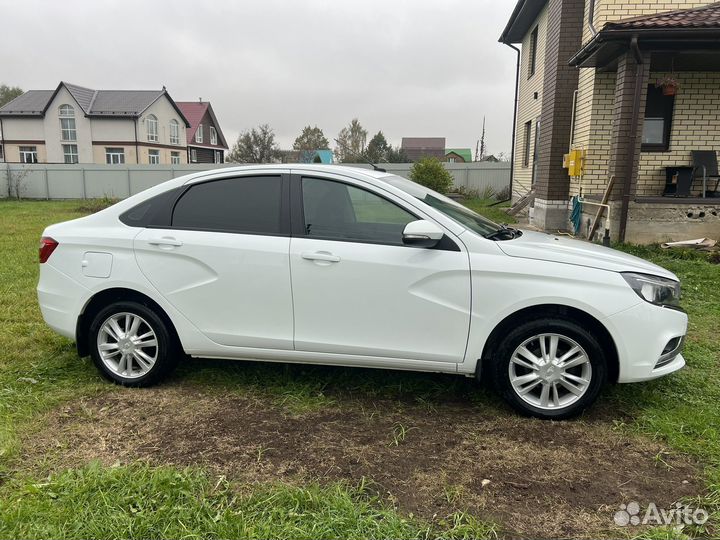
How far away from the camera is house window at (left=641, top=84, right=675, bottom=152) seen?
10656 millimetres

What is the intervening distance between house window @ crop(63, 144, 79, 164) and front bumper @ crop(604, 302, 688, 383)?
48.6 meters

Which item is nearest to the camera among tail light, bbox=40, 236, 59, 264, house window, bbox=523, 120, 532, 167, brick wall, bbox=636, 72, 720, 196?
tail light, bbox=40, 236, 59, 264

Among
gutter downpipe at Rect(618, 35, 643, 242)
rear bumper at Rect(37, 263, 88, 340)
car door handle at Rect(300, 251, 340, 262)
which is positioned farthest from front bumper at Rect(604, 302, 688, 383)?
gutter downpipe at Rect(618, 35, 643, 242)

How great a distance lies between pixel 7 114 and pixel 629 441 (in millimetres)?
52120

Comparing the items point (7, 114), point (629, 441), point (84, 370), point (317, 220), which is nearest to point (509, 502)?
point (629, 441)

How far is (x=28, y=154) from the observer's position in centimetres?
4547

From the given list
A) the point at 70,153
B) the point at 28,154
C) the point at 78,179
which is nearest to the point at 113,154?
the point at 70,153

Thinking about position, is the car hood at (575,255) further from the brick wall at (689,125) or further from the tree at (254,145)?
the tree at (254,145)

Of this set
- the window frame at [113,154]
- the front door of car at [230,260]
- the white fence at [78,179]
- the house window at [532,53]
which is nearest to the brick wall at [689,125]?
the house window at [532,53]

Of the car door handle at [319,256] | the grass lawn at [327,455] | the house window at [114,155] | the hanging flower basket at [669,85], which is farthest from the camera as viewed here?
the house window at [114,155]

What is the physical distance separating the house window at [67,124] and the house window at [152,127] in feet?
18.4

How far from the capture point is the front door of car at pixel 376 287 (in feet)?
11.7

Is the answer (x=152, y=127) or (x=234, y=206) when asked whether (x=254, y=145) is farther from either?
(x=234, y=206)

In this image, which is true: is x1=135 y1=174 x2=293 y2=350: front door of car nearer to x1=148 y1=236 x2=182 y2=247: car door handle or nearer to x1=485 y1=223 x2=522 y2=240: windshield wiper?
x1=148 y1=236 x2=182 y2=247: car door handle
